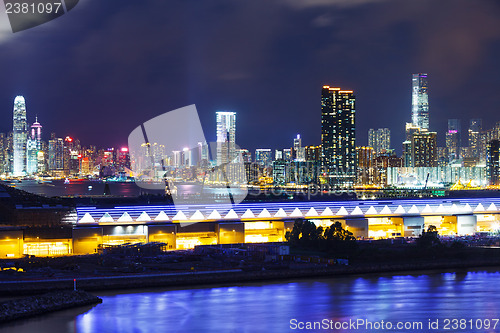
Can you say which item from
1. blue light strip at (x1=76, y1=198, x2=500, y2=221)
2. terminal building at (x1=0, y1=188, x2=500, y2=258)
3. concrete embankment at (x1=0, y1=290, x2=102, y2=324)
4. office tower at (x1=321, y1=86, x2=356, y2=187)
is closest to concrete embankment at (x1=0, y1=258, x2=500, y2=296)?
concrete embankment at (x1=0, y1=290, x2=102, y2=324)

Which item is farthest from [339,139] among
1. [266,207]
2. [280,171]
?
[266,207]

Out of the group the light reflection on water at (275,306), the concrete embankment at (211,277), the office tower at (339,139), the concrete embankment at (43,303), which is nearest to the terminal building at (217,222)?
the concrete embankment at (211,277)

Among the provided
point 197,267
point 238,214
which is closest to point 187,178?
point 238,214

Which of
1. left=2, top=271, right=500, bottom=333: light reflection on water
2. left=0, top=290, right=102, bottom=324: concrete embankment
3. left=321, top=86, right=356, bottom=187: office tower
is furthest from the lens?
left=321, top=86, right=356, bottom=187: office tower

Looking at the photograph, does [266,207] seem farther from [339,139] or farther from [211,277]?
[339,139]

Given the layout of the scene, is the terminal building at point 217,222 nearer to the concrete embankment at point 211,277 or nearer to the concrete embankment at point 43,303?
the concrete embankment at point 211,277

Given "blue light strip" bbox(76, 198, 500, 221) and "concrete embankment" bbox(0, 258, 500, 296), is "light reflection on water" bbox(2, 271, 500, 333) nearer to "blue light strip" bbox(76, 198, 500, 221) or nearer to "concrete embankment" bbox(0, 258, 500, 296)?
"concrete embankment" bbox(0, 258, 500, 296)

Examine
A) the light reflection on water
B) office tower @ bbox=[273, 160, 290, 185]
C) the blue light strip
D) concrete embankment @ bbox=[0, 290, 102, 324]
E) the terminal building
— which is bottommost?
the light reflection on water
